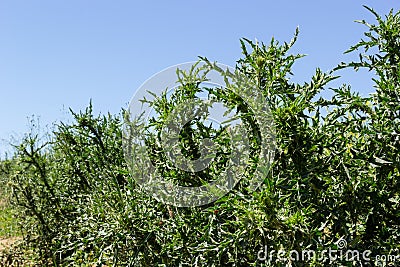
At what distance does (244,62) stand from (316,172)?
1.85 ft

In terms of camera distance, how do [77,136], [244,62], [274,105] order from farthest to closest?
[77,136]
[244,62]
[274,105]

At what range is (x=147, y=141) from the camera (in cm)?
254

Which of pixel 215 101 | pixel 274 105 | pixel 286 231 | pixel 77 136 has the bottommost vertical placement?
pixel 286 231

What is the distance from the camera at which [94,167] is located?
3689 mm

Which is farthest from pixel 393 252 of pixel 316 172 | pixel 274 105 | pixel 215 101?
pixel 215 101

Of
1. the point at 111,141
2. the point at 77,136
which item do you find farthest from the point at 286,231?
the point at 77,136

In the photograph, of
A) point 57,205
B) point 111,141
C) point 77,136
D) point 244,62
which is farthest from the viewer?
point 57,205

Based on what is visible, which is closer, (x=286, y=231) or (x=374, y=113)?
(x=286, y=231)

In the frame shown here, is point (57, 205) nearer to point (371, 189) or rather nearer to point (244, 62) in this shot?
point (244, 62)

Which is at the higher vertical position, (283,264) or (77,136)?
(77,136)

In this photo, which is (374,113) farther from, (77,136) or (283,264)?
(77,136)

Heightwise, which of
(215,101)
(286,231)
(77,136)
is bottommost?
(286,231)

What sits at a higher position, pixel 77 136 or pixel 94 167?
pixel 77 136

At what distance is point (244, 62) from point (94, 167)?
1861 mm
